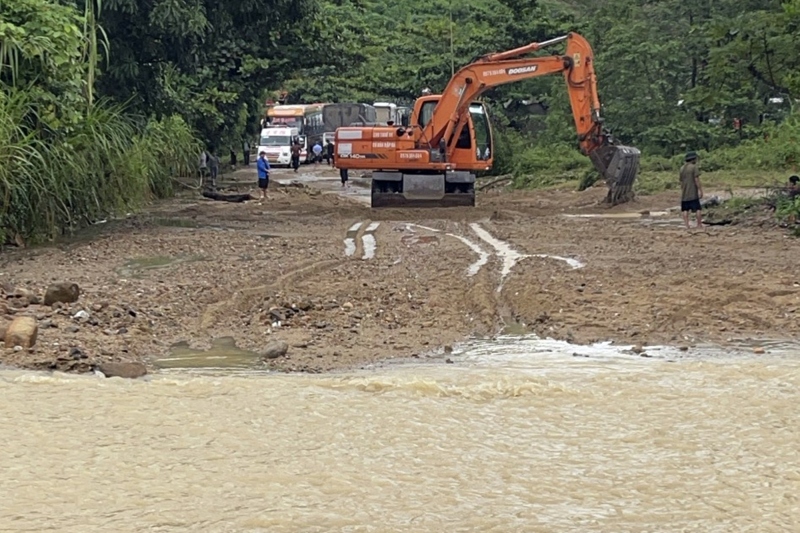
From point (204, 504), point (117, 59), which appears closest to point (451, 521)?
point (204, 504)

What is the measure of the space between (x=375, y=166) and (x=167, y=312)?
46.1 feet

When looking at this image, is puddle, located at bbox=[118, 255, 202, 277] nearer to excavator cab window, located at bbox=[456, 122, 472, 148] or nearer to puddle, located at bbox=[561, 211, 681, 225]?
puddle, located at bbox=[561, 211, 681, 225]

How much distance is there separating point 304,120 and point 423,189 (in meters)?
33.2

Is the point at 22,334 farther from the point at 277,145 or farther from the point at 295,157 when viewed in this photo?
the point at 277,145

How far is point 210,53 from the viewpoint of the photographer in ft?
85.8

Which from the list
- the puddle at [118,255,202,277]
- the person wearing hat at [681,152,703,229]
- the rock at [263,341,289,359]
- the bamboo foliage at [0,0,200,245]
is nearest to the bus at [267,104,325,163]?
the bamboo foliage at [0,0,200,245]

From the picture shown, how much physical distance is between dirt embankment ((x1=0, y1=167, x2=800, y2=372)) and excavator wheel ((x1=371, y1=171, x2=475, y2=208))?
16.8 ft

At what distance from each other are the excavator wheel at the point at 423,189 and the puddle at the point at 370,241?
332 centimetres

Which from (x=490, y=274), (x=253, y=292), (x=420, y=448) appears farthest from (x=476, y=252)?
(x=420, y=448)

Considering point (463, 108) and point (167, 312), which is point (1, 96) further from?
point (463, 108)

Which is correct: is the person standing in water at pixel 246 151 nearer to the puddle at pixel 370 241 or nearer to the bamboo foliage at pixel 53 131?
the puddle at pixel 370 241

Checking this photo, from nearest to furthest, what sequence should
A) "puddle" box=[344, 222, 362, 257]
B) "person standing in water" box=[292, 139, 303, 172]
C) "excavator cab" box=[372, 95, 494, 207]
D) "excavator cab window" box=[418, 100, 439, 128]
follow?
"puddle" box=[344, 222, 362, 257] → "excavator cab" box=[372, 95, 494, 207] → "excavator cab window" box=[418, 100, 439, 128] → "person standing in water" box=[292, 139, 303, 172]

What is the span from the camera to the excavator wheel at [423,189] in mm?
25391

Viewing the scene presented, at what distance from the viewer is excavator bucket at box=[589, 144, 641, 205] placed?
78.1 ft
